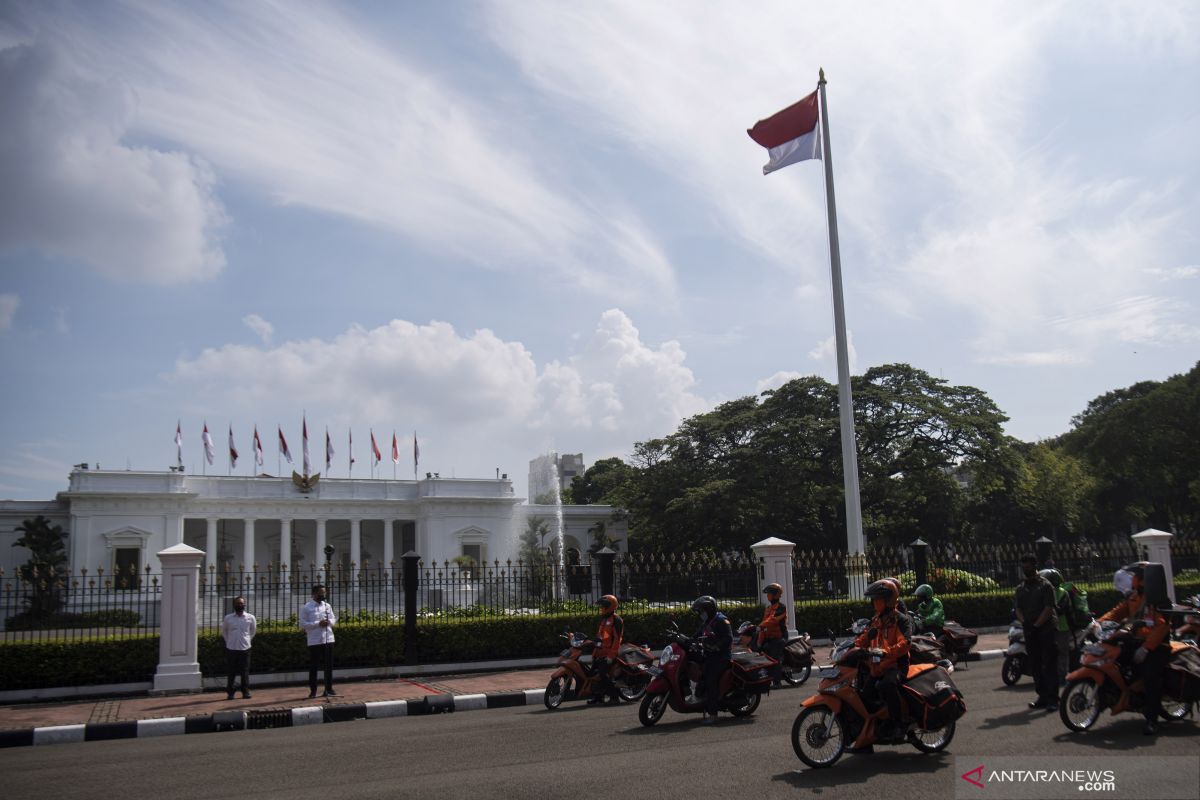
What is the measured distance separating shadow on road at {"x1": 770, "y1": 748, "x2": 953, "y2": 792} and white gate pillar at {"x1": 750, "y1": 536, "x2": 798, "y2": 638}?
32.4 feet

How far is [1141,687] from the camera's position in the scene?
806 cm

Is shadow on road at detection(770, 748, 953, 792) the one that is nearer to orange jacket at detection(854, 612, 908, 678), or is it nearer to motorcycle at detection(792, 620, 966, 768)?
motorcycle at detection(792, 620, 966, 768)

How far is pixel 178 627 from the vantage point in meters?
14.0

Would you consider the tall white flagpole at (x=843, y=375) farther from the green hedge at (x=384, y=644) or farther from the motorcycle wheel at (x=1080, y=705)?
the motorcycle wheel at (x=1080, y=705)

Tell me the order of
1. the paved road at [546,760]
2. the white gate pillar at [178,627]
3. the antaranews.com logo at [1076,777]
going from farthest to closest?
1. the white gate pillar at [178,627]
2. the paved road at [546,760]
3. the antaranews.com logo at [1076,777]

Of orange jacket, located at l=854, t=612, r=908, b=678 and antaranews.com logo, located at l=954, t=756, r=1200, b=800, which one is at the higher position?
orange jacket, located at l=854, t=612, r=908, b=678

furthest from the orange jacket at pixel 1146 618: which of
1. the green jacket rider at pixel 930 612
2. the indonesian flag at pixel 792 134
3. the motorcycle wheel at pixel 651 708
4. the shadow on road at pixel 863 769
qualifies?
the indonesian flag at pixel 792 134

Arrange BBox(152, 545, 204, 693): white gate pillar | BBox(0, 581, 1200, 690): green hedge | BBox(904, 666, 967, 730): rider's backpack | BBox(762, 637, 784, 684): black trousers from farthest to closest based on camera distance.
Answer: BBox(152, 545, 204, 693): white gate pillar, BBox(0, 581, 1200, 690): green hedge, BBox(762, 637, 784, 684): black trousers, BBox(904, 666, 967, 730): rider's backpack

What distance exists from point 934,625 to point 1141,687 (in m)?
4.74

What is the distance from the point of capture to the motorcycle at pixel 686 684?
9.78 metres

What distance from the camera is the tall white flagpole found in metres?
19.8

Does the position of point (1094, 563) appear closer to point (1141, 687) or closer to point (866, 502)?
point (1141, 687)

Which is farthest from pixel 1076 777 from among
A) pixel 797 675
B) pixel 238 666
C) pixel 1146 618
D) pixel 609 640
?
pixel 238 666

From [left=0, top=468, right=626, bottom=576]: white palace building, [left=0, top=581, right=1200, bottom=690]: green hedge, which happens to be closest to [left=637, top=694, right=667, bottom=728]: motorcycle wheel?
[left=0, top=581, right=1200, bottom=690]: green hedge
